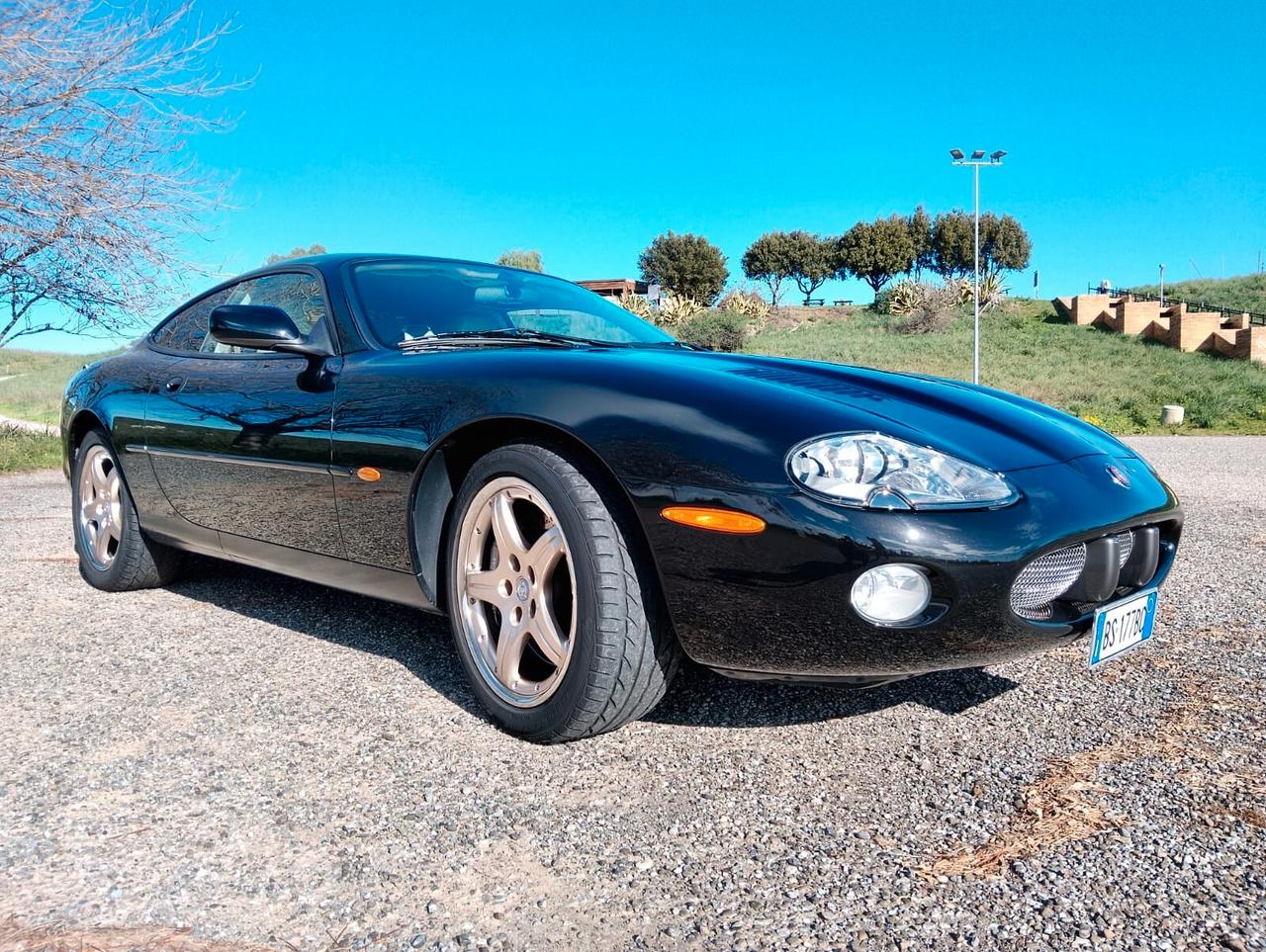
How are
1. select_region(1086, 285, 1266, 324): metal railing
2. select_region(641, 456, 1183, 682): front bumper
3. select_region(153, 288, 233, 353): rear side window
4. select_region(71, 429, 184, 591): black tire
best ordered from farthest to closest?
select_region(1086, 285, 1266, 324): metal railing, select_region(71, 429, 184, 591): black tire, select_region(153, 288, 233, 353): rear side window, select_region(641, 456, 1183, 682): front bumper

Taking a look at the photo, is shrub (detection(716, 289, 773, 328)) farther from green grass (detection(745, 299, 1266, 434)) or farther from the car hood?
the car hood

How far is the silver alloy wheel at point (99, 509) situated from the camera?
4031 millimetres

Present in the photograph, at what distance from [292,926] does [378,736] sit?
84cm

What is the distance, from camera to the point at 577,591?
2.14 meters

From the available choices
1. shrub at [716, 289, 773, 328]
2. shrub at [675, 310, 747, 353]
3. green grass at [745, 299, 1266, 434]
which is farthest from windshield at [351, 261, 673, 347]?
shrub at [716, 289, 773, 328]

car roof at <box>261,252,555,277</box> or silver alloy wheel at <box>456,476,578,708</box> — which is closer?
silver alloy wheel at <box>456,476,578,708</box>

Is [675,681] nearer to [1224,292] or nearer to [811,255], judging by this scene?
[1224,292]

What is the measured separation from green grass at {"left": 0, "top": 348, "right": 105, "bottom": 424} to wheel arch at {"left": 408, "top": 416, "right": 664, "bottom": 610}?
12293mm

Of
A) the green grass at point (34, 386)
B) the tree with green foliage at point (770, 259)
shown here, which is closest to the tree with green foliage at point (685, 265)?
the tree with green foliage at point (770, 259)

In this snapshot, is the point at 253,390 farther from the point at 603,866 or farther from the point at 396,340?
the point at 603,866

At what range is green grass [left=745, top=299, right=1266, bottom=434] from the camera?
20.7 meters

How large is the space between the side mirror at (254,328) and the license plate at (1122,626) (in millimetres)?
2332

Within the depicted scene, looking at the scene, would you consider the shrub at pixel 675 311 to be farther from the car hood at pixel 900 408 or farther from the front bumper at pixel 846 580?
the front bumper at pixel 846 580

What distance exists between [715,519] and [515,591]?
645mm
